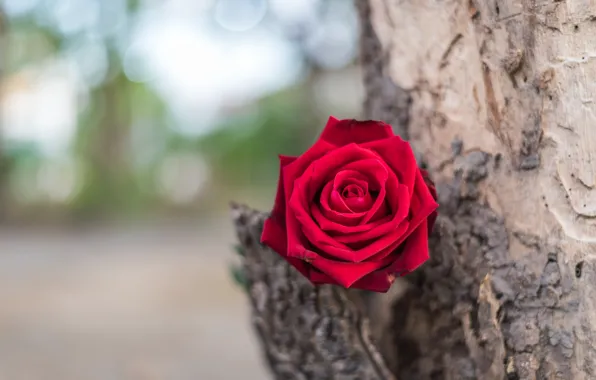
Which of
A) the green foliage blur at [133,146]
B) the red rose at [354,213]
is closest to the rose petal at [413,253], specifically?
the red rose at [354,213]

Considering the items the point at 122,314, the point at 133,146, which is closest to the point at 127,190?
the point at 133,146

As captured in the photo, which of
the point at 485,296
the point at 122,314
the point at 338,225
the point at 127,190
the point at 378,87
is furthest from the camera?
the point at 127,190

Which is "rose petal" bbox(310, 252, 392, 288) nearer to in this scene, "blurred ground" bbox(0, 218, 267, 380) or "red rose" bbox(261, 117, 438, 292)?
"red rose" bbox(261, 117, 438, 292)

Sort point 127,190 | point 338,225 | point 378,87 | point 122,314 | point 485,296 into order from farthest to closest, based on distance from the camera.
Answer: point 127,190, point 122,314, point 378,87, point 485,296, point 338,225

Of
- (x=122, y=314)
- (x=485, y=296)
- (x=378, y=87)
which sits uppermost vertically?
(x=378, y=87)

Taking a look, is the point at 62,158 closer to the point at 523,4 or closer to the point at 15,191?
the point at 15,191

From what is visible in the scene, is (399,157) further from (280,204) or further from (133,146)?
(133,146)

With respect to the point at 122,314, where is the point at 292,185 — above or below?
above

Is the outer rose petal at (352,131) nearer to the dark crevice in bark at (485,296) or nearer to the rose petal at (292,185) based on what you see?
the rose petal at (292,185)
